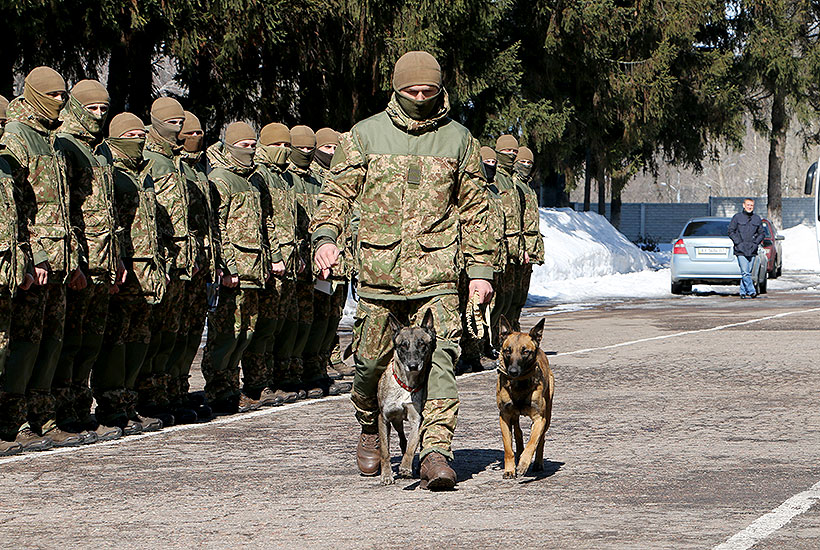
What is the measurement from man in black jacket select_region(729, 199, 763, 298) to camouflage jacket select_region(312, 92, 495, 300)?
70.3 feet

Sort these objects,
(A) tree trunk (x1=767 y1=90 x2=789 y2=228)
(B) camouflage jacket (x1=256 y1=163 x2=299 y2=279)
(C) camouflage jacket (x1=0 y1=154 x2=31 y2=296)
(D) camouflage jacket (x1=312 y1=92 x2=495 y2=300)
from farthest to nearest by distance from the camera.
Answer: (A) tree trunk (x1=767 y1=90 x2=789 y2=228) → (B) camouflage jacket (x1=256 y1=163 x2=299 y2=279) → (C) camouflage jacket (x1=0 y1=154 x2=31 y2=296) → (D) camouflage jacket (x1=312 y1=92 x2=495 y2=300)

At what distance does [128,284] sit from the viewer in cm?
966

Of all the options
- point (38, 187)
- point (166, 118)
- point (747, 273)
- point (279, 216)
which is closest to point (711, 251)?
point (747, 273)

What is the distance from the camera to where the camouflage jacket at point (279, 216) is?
11477mm

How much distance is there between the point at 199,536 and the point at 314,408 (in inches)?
194

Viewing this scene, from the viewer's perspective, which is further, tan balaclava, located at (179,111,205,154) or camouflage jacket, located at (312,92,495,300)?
tan balaclava, located at (179,111,205,154)

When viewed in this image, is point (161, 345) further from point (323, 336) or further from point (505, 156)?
point (505, 156)

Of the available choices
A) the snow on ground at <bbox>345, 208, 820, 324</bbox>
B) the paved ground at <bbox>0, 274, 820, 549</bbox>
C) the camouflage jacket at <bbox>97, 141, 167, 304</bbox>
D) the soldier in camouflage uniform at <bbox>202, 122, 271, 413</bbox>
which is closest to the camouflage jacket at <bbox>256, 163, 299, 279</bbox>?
the soldier in camouflage uniform at <bbox>202, 122, 271, 413</bbox>

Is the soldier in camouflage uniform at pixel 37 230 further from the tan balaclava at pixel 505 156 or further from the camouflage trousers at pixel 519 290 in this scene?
the camouflage trousers at pixel 519 290

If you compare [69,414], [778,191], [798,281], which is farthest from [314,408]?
[778,191]

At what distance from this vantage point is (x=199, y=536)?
242 inches

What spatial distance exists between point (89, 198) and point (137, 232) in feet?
1.91

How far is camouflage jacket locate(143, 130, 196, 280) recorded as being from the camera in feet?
32.7

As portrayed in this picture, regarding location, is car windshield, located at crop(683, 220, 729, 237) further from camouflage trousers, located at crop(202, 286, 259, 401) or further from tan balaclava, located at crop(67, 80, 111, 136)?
tan balaclava, located at crop(67, 80, 111, 136)
